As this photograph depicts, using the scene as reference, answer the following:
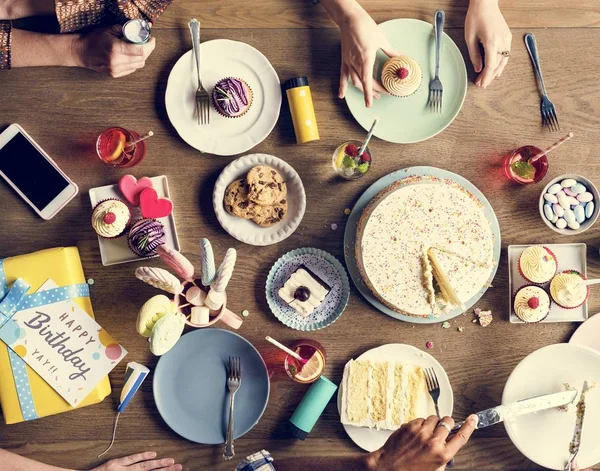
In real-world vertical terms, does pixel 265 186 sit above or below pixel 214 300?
above

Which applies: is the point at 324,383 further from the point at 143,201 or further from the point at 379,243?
the point at 143,201

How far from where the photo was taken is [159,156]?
1876 millimetres

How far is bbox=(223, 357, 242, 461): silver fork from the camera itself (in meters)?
1.83

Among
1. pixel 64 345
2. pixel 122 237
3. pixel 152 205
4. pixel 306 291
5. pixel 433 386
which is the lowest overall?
pixel 433 386

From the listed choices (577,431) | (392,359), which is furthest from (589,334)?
(392,359)

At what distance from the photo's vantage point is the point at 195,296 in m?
1.73

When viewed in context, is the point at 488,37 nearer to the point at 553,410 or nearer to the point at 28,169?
the point at 553,410

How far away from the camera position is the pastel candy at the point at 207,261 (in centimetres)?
153

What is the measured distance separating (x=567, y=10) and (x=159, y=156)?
147cm

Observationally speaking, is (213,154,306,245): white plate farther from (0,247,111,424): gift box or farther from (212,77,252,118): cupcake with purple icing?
(0,247,111,424): gift box

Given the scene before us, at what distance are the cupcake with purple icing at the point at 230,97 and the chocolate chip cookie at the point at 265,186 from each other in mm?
200

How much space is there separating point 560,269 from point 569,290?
10cm

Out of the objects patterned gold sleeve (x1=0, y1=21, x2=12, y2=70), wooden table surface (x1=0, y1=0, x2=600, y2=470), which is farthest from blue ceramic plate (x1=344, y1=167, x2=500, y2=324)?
patterned gold sleeve (x1=0, y1=21, x2=12, y2=70)

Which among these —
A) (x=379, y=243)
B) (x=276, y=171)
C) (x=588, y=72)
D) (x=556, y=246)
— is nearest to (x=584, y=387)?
(x=556, y=246)
